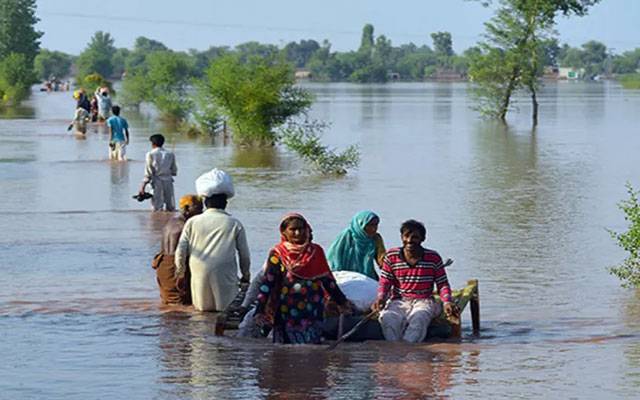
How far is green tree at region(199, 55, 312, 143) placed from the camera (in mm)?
36188

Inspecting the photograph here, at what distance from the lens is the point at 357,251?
35.8 feet

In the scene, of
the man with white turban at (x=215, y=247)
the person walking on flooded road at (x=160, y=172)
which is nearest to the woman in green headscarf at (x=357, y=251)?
the man with white turban at (x=215, y=247)

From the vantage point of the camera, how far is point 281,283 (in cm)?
970

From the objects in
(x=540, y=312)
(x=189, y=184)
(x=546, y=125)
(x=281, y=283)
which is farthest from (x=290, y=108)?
(x=281, y=283)

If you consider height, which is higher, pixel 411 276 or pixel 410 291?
pixel 411 276

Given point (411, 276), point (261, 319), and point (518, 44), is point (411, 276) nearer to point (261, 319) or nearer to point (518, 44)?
point (261, 319)

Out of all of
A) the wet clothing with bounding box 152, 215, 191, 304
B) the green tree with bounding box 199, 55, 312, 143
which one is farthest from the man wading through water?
the green tree with bounding box 199, 55, 312, 143

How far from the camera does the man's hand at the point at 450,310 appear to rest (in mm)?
9867

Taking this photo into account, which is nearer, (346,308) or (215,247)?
(346,308)

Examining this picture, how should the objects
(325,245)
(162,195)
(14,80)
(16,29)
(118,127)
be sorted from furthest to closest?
1. (16,29)
2. (14,80)
3. (118,127)
4. (162,195)
5. (325,245)

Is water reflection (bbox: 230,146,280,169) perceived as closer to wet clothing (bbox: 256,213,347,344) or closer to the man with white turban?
the man with white turban

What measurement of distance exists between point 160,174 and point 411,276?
8.97 metres

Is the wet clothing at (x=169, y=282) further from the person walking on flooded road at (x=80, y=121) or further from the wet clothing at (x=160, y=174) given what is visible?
the person walking on flooded road at (x=80, y=121)

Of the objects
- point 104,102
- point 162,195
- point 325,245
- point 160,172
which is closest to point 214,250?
point 325,245
